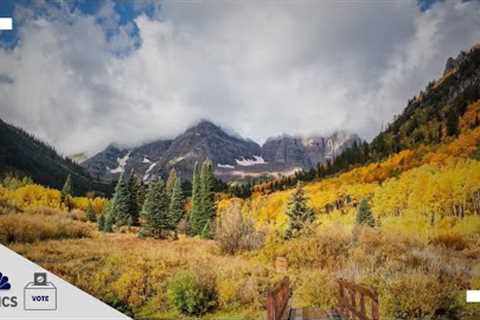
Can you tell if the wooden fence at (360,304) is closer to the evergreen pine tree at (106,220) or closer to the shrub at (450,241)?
the shrub at (450,241)

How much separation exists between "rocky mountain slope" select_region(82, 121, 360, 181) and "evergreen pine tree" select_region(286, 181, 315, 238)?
54 cm

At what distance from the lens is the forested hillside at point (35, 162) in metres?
8.27

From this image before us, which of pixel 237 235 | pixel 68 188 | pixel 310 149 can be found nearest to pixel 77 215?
pixel 68 188

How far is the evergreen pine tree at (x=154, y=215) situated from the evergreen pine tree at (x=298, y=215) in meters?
1.98

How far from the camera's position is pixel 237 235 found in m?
8.22

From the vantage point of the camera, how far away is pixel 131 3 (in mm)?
8430

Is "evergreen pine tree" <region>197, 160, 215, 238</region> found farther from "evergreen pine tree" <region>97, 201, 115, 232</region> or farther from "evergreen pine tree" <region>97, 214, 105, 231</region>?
"evergreen pine tree" <region>97, 214, 105, 231</region>

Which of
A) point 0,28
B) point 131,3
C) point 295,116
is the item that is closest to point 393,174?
point 295,116

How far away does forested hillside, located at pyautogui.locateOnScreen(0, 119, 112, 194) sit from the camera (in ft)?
27.1

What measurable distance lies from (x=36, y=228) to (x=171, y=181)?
2.25 metres

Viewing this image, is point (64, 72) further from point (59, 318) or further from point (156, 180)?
point (59, 318)

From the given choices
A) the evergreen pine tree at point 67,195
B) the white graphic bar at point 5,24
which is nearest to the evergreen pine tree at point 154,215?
the evergreen pine tree at point 67,195

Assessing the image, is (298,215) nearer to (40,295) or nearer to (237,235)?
(237,235)

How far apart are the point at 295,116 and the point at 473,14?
10.3 ft
